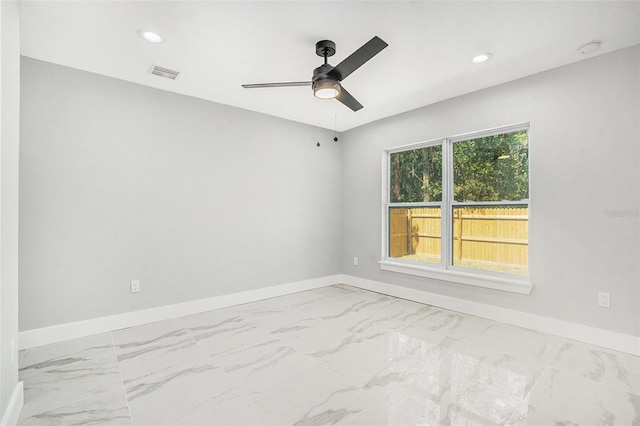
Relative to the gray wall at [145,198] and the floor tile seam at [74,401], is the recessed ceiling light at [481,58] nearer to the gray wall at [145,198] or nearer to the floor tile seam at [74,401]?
the gray wall at [145,198]

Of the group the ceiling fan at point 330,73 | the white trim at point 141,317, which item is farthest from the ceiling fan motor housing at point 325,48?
the white trim at point 141,317

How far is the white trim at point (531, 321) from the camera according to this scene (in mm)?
2689

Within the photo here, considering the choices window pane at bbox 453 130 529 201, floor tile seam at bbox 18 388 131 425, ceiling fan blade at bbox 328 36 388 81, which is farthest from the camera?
window pane at bbox 453 130 529 201

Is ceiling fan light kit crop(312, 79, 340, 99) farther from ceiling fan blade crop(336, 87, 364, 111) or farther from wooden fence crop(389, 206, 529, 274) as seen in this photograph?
wooden fence crop(389, 206, 529, 274)

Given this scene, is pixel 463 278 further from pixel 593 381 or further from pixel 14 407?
pixel 14 407

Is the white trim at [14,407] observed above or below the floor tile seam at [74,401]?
above

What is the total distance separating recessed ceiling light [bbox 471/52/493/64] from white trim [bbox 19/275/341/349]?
362cm

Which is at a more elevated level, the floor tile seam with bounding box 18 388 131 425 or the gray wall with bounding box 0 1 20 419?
the gray wall with bounding box 0 1 20 419

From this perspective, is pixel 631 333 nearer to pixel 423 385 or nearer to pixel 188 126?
pixel 423 385

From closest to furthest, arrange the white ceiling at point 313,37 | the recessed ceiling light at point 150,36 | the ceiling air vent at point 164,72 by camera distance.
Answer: the white ceiling at point 313,37
the recessed ceiling light at point 150,36
the ceiling air vent at point 164,72

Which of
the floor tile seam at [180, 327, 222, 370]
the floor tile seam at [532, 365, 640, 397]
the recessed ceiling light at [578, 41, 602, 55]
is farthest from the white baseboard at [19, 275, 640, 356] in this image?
the recessed ceiling light at [578, 41, 602, 55]

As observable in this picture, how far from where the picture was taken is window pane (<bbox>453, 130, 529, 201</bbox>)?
11.2 feet

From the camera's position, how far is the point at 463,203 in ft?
12.7

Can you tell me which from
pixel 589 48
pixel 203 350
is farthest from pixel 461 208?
pixel 203 350
